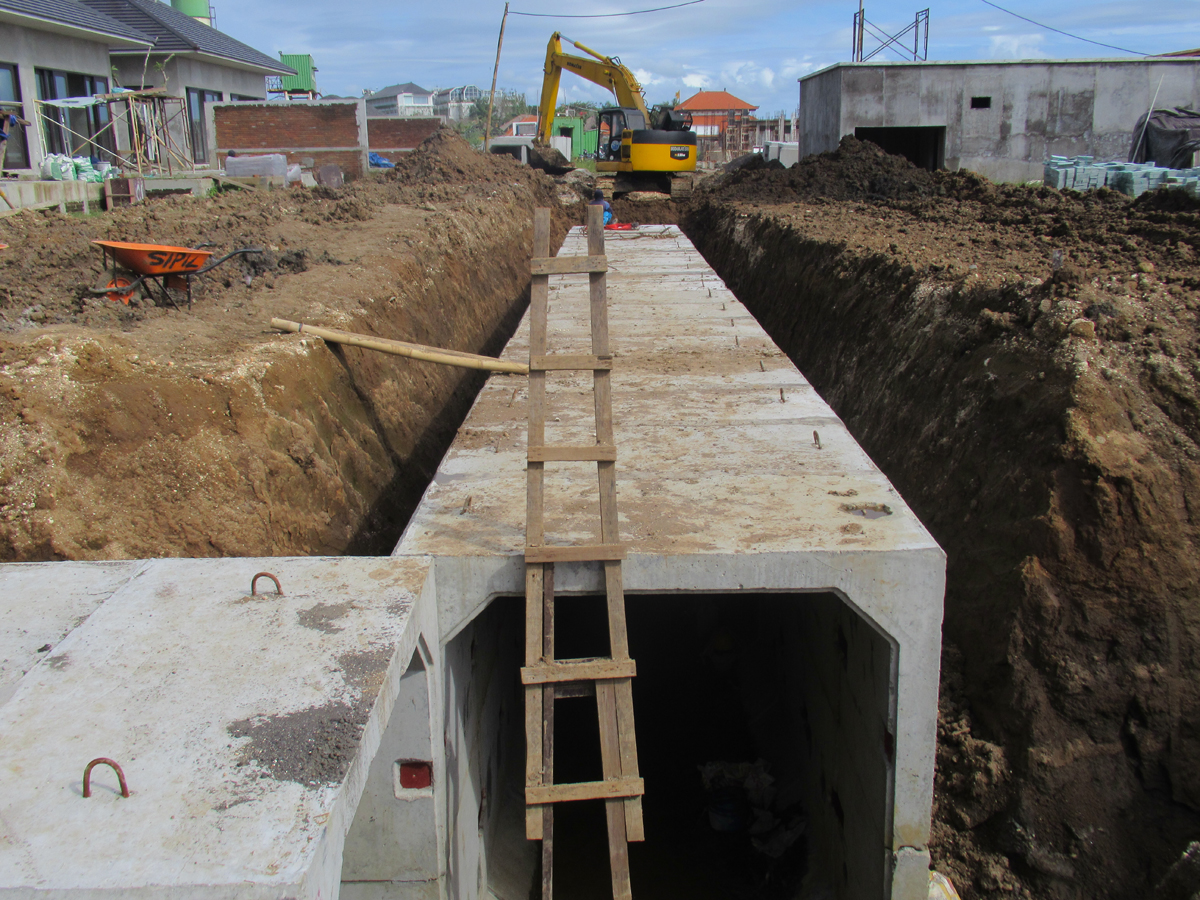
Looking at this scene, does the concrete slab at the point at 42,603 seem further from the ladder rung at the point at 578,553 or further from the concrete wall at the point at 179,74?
the concrete wall at the point at 179,74

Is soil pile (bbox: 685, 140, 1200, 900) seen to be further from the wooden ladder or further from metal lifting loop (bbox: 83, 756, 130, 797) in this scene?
metal lifting loop (bbox: 83, 756, 130, 797)

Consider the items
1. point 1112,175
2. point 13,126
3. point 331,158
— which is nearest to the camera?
point 1112,175

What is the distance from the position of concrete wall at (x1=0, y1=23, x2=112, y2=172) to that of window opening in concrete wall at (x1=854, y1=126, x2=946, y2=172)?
19.2 meters

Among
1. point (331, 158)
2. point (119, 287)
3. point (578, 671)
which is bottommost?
point (578, 671)

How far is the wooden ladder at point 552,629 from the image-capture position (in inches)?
139

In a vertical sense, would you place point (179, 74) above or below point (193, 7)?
below

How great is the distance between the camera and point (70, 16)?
67.6 feet

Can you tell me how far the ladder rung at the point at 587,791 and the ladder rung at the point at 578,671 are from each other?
420 mm

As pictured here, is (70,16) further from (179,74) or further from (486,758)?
(486,758)

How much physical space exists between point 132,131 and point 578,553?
23.8m

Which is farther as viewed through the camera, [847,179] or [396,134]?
[396,134]

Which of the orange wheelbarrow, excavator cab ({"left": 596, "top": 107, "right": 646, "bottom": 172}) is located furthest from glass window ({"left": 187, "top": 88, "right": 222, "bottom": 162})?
the orange wheelbarrow

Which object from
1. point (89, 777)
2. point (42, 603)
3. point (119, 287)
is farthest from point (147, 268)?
point (89, 777)

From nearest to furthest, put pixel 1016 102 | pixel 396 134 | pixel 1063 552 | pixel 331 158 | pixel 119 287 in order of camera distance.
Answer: pixel 1063 552
pixel 119 287
pixel 1016 102
pixel 331 158
pixel 396 134
